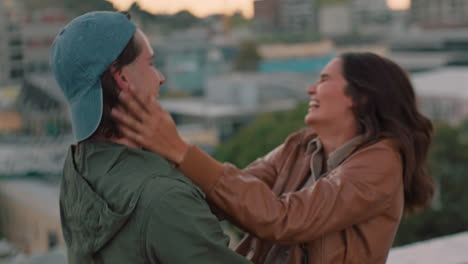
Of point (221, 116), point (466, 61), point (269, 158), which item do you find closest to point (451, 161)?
point (221, 116)

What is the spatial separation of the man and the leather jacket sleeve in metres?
0.13

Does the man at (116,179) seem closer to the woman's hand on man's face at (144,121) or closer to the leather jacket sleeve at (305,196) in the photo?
the woman's hand on man's face at (144,121)

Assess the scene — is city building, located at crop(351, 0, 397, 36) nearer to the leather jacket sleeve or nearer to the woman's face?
the woman's face

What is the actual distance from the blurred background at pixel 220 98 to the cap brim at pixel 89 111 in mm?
389

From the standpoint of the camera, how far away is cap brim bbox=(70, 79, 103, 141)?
106cm

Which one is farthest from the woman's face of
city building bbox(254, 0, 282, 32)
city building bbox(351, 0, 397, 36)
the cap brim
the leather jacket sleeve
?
city building bbox(351, 0, 397, 36)

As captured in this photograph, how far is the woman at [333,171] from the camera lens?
46.1 inches

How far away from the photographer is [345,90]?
1354mm

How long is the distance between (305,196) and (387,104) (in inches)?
11.0

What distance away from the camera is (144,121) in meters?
1.08

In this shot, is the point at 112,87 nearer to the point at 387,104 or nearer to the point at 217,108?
the point at 387,104

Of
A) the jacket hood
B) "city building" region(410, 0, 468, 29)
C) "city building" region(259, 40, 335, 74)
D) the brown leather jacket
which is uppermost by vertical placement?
the jacket hood

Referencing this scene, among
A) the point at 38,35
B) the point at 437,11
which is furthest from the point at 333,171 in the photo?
the point at 437,11

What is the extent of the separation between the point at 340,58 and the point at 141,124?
0.50 meters
